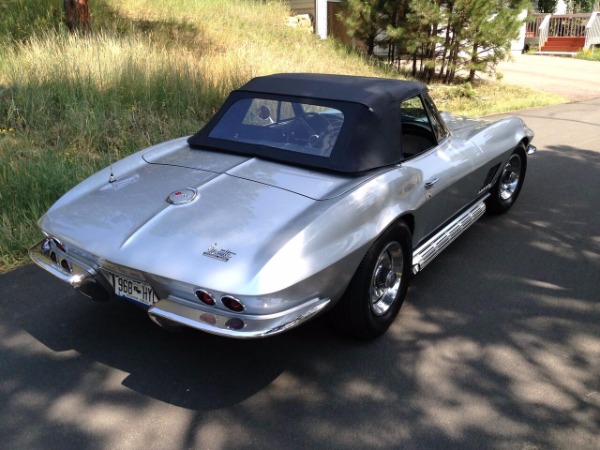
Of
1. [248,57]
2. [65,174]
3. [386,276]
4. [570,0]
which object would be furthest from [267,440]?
[570,0]

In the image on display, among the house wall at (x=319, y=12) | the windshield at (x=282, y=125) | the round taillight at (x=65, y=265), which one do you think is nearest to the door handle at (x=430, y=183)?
the windshield at (x=282, y=125)

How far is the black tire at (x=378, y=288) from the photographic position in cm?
290

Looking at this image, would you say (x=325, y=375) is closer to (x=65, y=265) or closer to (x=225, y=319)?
(x=225, y=319)

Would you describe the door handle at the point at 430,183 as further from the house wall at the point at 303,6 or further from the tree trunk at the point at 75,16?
the house wall at the point at 303,6

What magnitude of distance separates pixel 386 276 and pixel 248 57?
7872mm

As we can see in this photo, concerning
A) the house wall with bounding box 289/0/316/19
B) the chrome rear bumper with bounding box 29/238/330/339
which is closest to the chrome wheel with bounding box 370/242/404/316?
the chrome rear bumper with bounding box 29/238/330/339

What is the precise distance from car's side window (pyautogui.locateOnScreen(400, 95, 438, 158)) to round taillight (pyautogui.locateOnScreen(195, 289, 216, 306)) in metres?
2.09

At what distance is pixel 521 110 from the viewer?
11656 mm

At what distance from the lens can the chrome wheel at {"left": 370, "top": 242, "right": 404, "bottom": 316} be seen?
319 centimetres

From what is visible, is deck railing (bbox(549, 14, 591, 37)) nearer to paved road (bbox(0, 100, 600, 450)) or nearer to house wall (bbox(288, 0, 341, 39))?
house wall (bbox(288, 0, 341, 39))

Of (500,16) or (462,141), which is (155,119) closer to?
(462,141)

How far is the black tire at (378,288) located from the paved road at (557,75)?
1259cm

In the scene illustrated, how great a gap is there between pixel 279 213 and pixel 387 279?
91 cm

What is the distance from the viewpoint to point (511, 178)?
536cm
